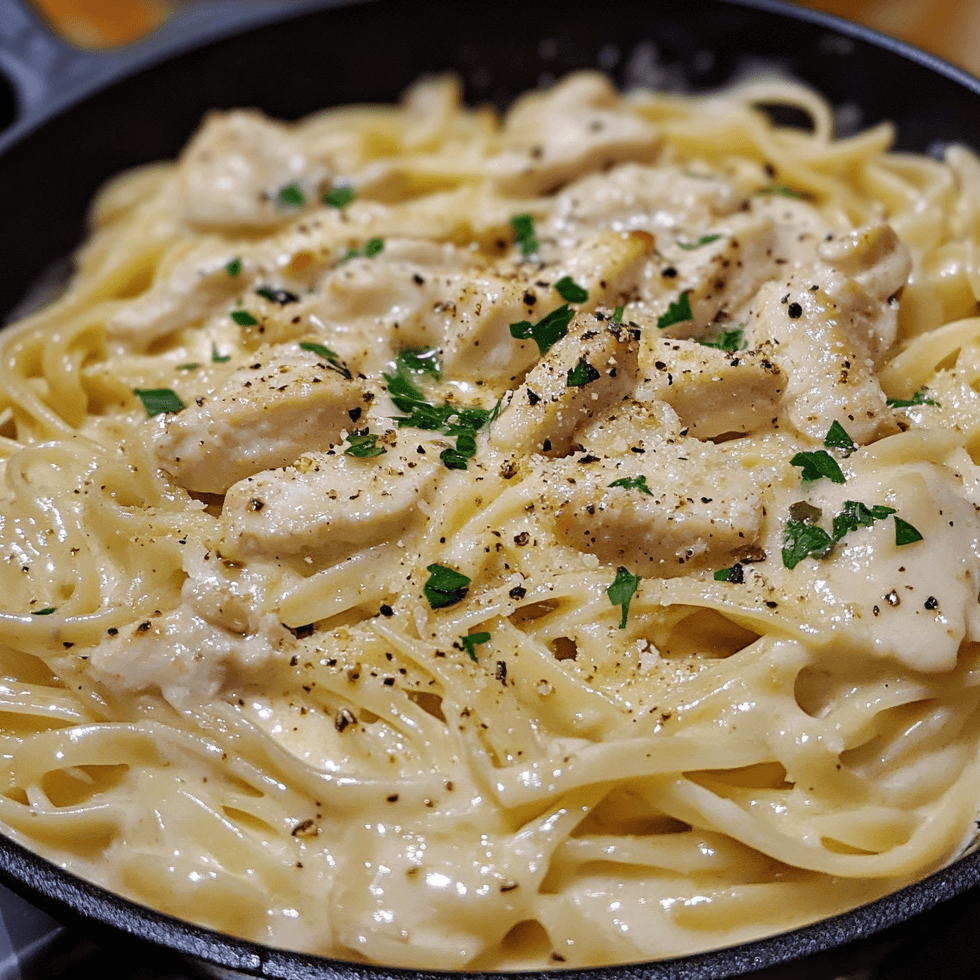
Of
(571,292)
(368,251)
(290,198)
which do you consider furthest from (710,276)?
(290,198)

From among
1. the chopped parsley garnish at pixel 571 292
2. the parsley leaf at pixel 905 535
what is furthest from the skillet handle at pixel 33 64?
the parsley leaf at pixel 905 535

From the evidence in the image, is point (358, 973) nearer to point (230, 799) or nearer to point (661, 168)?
point (230, 799)

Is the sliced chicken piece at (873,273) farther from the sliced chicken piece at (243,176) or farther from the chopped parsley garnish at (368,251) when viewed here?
the sliced chicken piece at (243,176)

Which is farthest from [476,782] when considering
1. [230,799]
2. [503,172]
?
[503,172]

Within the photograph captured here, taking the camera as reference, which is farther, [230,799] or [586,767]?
[230,799]

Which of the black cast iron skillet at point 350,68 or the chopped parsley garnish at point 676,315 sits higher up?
the black cast iron skillet at point 350,68

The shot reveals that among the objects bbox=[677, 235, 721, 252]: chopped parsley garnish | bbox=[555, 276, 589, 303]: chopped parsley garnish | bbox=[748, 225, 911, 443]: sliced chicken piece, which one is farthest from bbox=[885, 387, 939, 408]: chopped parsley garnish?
bbox=[555, 276, 589, 303]: chopped parsley garnish

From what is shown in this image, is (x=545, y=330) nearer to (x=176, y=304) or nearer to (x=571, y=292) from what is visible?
(x=571, y=292)
